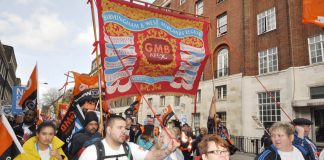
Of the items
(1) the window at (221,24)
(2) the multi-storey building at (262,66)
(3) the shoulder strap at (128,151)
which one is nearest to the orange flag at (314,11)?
(3) the shoulder strap at (128,151)

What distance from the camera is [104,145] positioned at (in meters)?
3.34

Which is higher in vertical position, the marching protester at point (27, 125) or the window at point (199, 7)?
the window at point (199, 7)

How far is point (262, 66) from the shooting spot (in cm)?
2064

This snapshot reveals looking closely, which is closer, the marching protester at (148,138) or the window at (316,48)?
the marching protester at (148,138)

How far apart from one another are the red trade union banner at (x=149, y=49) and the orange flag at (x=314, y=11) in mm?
2614

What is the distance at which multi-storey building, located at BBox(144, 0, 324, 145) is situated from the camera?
1725cm

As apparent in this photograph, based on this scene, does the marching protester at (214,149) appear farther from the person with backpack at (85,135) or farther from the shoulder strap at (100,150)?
the person with backpack at (85,135)

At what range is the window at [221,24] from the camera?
81.4 feet

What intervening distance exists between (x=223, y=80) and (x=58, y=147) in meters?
20.2

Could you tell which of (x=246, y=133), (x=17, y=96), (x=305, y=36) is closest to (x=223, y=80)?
(x=246, y=133)

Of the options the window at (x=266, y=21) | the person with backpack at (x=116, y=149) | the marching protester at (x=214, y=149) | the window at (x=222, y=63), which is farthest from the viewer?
the window at (x=222, y=63)

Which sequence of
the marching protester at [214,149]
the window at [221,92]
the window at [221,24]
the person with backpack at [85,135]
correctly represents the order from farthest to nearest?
the window at [221,24]
the window at [221,92]
the person with backpack at [85,135]
the marching protester at [214,149]

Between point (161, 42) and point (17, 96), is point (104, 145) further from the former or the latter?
point (17, 96)

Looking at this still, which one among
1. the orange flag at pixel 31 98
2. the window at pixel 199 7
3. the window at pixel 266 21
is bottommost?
the orange flag at pixel 31 98
